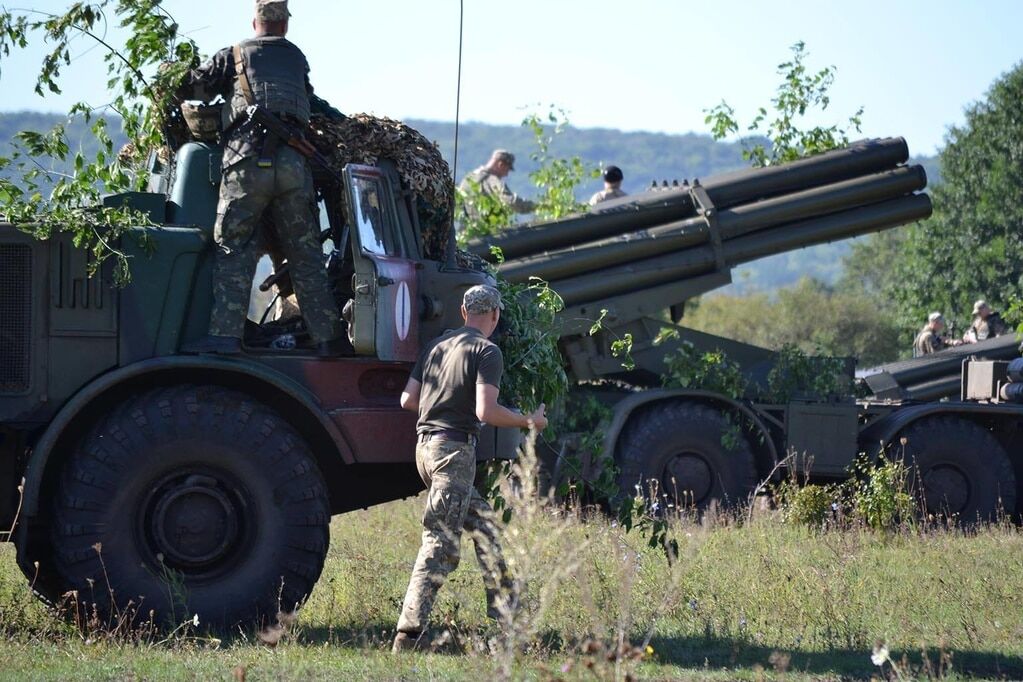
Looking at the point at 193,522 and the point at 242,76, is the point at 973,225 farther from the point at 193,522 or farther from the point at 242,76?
the point at 193,522

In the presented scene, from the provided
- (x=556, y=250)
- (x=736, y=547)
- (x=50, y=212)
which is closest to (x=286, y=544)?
(x=50, y=212)

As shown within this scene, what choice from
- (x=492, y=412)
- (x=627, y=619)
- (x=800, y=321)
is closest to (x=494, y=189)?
(x=492, y=412)

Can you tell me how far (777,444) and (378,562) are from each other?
521 cm

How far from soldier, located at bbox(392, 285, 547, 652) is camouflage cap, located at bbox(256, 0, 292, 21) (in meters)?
2.04

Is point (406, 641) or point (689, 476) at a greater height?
point (689, 476)

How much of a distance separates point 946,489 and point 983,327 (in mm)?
3621

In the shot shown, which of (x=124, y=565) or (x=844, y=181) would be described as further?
(x=844, y=181)

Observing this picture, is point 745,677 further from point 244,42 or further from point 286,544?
point 244,42

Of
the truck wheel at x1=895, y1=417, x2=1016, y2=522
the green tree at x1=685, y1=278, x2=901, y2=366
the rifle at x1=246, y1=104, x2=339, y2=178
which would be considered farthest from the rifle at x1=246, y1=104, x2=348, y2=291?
the green tree at x1=685, y1=278, x2=901, y2=366

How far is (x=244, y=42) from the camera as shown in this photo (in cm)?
840

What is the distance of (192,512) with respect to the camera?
7.89 m

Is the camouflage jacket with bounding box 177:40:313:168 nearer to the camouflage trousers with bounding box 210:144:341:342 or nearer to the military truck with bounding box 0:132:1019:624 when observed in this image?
the camouflage trousers with bounding box 210:144:341:342

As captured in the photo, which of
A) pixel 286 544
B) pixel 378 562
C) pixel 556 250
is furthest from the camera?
pixel 556 250

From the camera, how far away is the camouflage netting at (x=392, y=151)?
877cm
